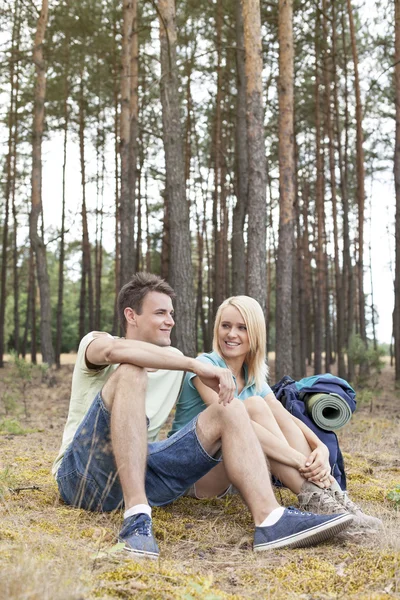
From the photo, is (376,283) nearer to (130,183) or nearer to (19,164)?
(19,164)

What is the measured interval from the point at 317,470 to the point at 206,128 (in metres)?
17.2

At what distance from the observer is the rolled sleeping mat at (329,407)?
4344 millimetres

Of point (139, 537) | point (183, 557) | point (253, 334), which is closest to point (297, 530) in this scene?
point (183, 557)

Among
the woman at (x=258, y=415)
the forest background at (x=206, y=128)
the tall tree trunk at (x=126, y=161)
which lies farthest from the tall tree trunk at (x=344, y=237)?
the woman at (x=258, y=415)

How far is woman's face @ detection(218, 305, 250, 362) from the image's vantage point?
402 centimetres

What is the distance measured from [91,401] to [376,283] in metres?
27.4

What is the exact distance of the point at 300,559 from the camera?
3.06 meters

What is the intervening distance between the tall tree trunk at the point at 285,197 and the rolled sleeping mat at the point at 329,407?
18.0ft

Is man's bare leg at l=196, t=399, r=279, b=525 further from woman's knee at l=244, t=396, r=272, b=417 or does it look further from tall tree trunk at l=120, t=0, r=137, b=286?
tall tree trunk at l=120, t=0, r=137, b=286

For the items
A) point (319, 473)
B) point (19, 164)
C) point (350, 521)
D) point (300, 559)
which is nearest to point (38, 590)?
point (300, 559)

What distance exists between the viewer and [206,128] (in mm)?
19797

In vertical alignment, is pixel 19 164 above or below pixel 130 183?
above

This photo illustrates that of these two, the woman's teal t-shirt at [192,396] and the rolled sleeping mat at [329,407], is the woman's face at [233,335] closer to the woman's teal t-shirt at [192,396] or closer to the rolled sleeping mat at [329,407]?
the woman's teal t-shirt at [192,396]

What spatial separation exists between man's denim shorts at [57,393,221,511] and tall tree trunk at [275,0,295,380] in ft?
21.2
